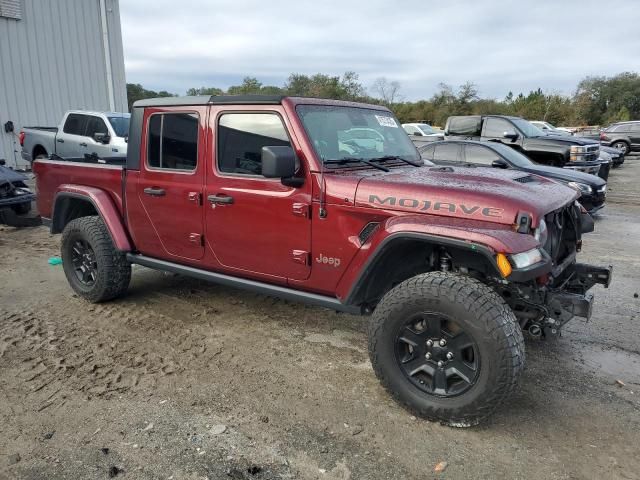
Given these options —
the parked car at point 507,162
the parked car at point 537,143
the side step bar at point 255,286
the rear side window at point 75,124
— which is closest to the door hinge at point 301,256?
the side step bar at point 255,286

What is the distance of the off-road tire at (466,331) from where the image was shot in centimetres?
263

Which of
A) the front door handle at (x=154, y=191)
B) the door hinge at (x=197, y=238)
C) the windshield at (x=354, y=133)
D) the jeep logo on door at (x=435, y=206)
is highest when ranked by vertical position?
the windshield at (x=354, y=133)

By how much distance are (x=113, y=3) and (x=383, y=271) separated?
17.6m

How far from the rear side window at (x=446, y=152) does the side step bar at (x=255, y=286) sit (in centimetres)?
650

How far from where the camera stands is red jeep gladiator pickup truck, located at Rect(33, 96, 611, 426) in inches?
107

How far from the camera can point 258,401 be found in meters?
3.12

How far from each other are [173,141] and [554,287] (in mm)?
3000

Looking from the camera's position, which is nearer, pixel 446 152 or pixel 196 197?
pixel 196 197

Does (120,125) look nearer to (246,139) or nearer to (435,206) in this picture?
(246,139)

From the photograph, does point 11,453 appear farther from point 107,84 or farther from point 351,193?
point 107,84

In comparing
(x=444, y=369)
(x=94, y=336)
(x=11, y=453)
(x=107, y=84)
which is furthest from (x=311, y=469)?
(x=107, y=84)

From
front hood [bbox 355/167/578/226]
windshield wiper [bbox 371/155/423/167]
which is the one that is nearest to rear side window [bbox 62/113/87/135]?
windshield wiper [bbox 371/155/423/167]

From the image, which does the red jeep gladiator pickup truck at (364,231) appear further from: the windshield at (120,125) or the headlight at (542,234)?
the windshield at (120,125)

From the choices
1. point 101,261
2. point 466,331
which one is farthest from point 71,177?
point 466,331
